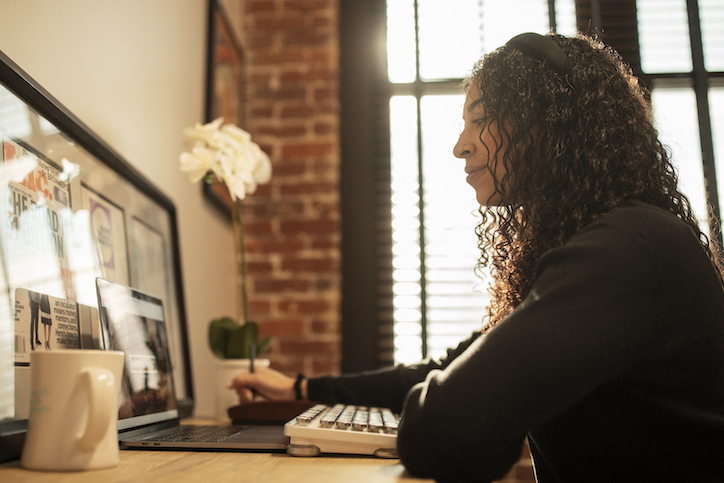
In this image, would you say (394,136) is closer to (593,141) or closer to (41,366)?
(593,141)

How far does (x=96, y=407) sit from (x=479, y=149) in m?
0.72

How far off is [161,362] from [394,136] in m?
1.56

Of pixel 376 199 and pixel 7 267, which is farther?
pixel 376 199

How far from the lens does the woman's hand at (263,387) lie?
53.8 inches

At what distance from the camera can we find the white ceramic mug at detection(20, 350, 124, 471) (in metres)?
0.63

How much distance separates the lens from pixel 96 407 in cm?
63

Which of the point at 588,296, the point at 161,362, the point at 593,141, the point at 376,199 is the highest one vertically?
the point at 376,199

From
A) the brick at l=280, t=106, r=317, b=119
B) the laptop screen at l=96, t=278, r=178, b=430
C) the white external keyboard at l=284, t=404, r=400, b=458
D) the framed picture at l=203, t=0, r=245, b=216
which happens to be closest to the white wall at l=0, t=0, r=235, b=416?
the framed picture at l=203, t=0, r=245, b=216

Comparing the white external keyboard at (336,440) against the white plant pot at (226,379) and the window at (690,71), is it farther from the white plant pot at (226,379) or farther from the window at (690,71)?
the window at (690,71)

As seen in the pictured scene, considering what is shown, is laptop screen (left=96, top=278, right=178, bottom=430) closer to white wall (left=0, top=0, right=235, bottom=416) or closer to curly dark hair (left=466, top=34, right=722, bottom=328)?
white wall (left=0, top=0, right=235, bottom=416)

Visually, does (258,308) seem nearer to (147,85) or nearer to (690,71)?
(147,85)

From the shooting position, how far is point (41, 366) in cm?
65

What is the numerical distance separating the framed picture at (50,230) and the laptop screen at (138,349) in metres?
0.05

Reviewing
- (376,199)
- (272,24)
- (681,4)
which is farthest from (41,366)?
(681,4)
